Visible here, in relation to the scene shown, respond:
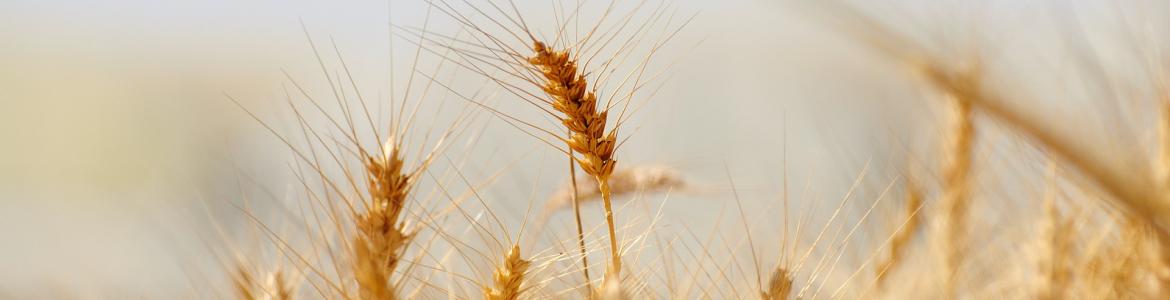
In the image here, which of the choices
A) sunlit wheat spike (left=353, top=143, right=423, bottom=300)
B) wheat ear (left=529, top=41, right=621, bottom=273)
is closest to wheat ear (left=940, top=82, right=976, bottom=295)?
wheat ear (left=529, top=41, right=621, bottom=273)

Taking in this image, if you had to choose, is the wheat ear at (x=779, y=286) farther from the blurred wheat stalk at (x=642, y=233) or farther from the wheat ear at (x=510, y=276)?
the wheat ear at (x=510, y=276)

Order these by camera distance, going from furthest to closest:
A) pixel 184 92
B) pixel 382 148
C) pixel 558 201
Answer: pixel 184 92 < pixel 558 201 < pixel 382 148

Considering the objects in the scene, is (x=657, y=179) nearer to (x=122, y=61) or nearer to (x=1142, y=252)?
(x=1142, y=252)

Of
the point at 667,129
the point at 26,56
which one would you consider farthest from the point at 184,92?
the point at 667,129

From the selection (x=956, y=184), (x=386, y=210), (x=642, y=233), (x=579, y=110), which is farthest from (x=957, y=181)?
(x=386, y=210)

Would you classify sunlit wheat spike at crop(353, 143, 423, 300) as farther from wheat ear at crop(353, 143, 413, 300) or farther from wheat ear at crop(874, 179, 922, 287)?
wheat ear at crop(874, 179, 922, 287)

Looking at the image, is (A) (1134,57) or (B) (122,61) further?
(B) (122,61)
